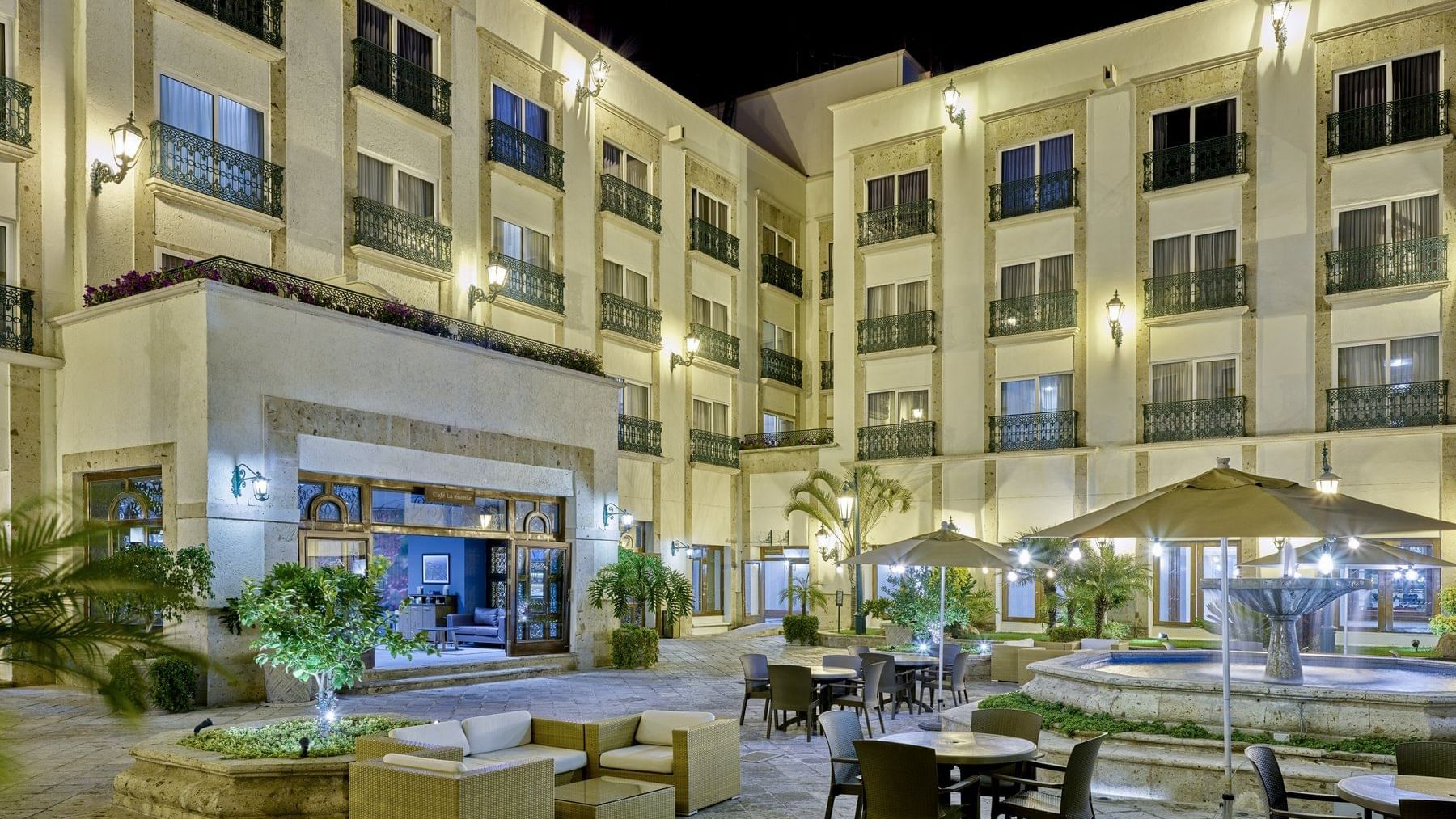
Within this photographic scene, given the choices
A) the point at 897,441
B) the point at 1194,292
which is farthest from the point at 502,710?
the point at 1194,292

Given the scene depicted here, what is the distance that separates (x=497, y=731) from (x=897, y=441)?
20.3 m

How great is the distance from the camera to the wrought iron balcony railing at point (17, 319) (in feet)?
49.4

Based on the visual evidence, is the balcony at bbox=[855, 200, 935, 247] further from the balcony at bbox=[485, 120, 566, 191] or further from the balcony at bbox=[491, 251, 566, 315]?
the balcony at bbox=[491, 251, 566, 315]

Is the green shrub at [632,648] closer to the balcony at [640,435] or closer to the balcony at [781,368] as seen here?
the balcony at [640,435]

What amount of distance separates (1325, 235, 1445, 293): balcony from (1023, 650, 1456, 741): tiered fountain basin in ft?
41.0

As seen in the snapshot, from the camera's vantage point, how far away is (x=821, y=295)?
32.8 m

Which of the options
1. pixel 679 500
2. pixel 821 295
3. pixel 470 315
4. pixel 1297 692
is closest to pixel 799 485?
pixel 679 500

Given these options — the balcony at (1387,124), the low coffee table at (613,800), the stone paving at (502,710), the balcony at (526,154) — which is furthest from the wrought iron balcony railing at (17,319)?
the balcony at (1387,124)

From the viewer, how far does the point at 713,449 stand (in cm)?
2938

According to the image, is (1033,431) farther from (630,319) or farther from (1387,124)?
(630,319)

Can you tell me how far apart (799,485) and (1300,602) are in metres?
18.7

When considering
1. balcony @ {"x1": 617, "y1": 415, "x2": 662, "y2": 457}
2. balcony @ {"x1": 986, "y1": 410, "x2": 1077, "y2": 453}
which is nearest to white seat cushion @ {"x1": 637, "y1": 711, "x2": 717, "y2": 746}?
balcony @ {"x1": 617, "y1": 415, "x2": 662, "y2": 457}

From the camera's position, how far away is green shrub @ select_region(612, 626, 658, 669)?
19.0 metres

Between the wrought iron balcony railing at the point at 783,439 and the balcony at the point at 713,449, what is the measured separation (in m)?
0.40
